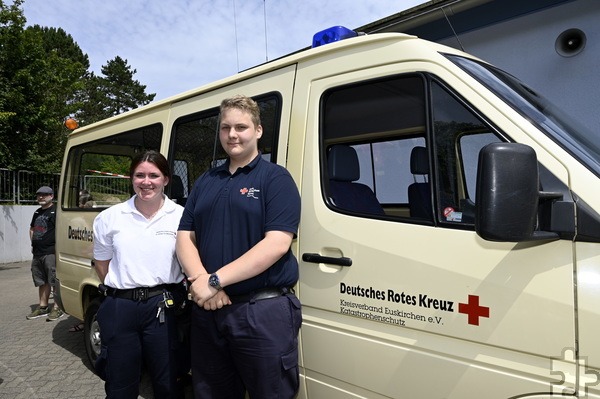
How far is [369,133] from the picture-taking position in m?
2.66

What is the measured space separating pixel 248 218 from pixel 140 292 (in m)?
0.88

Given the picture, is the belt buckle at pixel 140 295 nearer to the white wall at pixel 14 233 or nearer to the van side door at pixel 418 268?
the van side door at pixel 418 268

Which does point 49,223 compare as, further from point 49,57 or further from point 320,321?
point 49,57

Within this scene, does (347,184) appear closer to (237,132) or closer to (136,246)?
(237,132)

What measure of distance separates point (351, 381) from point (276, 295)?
0.57 m

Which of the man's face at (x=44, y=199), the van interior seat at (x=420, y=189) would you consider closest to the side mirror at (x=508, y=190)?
the van interior seat at (x=420, y=189)

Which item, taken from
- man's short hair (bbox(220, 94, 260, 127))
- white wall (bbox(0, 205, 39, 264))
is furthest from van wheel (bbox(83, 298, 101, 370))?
white wall (bbox(0, 205, 39, 264))

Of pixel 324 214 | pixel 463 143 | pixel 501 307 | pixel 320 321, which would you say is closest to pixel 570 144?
pixel 463 143

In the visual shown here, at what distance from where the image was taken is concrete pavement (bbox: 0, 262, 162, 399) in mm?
3777

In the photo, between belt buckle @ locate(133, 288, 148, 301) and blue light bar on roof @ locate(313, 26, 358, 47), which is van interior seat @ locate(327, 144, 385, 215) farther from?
belt buckle @ locate(133, 288, 148, 301)

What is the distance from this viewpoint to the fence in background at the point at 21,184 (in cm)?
1152

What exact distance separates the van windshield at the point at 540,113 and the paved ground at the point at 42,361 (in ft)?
11.8

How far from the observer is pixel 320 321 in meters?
2.24

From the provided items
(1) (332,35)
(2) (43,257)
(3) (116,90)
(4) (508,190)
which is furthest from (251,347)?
(3) (116,90)
